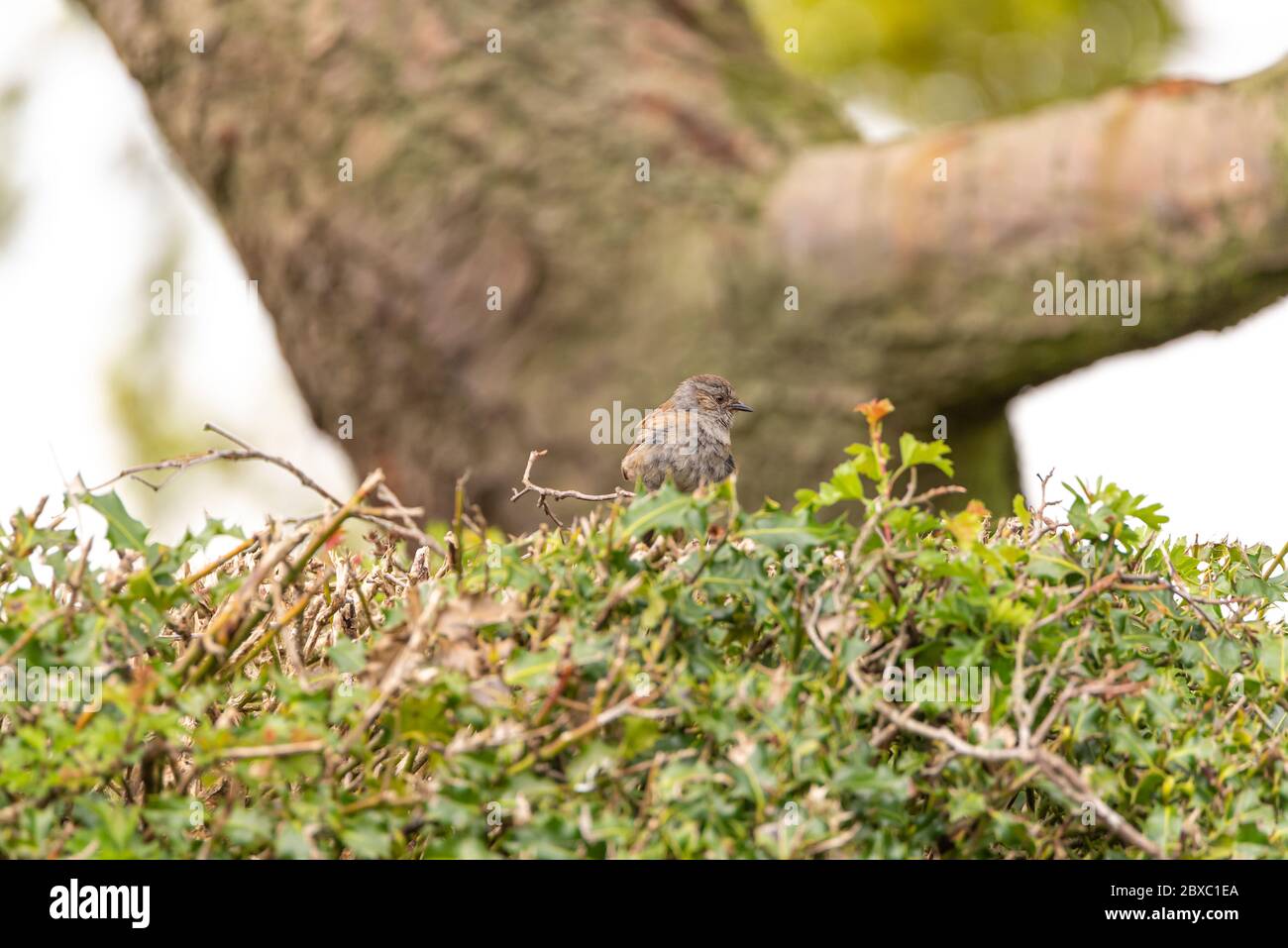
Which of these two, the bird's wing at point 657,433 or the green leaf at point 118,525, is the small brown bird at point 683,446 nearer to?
the bird's wing at point 657,433

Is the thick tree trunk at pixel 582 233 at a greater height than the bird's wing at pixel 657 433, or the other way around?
the thick tree trunk at pixel 582 233

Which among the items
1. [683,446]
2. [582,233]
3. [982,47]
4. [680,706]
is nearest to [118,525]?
[680,706]

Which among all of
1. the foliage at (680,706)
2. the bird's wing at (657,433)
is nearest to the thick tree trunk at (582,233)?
the bird's wing at (657,433)

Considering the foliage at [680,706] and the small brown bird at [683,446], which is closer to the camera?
the foliage at [680,706]

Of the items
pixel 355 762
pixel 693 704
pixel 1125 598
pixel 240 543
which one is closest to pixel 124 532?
pixel 240 543

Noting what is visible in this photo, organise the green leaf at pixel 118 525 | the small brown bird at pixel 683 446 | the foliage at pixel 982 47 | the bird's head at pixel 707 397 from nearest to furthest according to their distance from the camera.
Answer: the green leaf at pixel 118 525, the small brown bird at pixel 683 446, the bird's head at pixel 707 397, the foliage at pixel 982 47

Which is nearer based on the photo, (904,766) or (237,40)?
(904,766)

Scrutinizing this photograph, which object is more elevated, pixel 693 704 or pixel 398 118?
pixel 398 118

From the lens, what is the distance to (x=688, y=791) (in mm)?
1957

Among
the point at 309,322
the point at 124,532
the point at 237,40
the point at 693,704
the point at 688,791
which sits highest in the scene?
the point at 237,40

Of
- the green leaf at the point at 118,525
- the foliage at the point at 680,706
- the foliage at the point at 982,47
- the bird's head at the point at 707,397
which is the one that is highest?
the foliage at the point at 982,47

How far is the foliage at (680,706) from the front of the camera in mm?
1943
